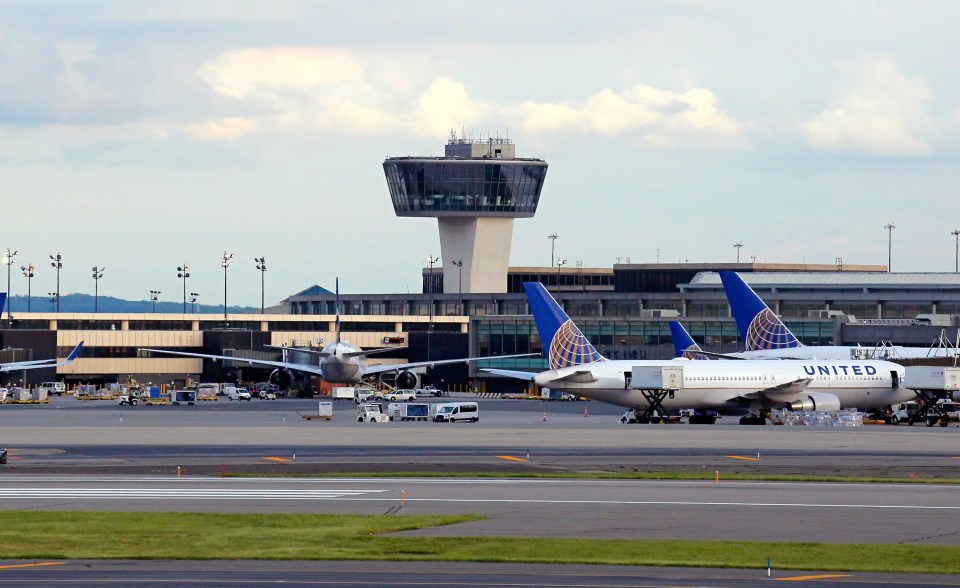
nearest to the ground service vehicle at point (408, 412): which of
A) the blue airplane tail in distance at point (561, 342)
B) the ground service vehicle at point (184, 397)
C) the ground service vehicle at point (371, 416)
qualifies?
the ground service vehicle at point (371, 416)

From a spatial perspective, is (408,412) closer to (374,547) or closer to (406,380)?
(406,380)

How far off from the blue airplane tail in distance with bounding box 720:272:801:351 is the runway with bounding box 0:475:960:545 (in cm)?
6432

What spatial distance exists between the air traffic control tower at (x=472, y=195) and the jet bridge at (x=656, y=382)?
10443 centimetres

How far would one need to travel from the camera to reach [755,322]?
107 m

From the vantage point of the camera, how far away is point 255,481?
146 ft

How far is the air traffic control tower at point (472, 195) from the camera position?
609 feet

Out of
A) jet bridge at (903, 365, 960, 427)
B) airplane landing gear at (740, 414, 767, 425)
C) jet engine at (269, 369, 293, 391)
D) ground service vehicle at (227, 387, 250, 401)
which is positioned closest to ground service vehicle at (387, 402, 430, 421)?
airplane landing gear at (740, 414, 767, 425)

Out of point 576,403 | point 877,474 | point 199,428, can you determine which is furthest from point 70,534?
point 576,403

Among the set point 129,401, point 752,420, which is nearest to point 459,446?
point 752,420

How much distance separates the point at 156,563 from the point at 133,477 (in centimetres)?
1892

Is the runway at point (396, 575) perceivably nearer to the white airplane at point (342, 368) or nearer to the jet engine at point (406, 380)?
the white airplane at point (342, 368)

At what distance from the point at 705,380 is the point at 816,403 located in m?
7.50

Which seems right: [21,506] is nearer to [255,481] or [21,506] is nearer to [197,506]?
[197,506]

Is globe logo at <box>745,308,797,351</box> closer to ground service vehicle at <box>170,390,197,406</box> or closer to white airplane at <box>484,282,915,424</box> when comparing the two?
white airplane at <box>484,282,915,424</box>
